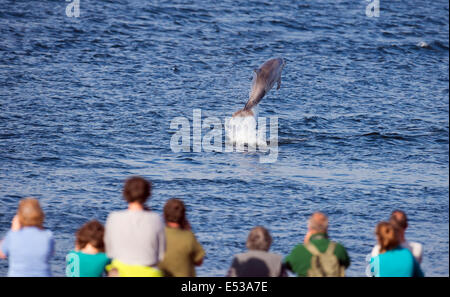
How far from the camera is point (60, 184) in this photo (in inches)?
618

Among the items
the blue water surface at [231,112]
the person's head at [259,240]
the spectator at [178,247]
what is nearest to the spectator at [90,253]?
the spectator at [178,247]

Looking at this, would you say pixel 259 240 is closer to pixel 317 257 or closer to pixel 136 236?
pixel 317 257

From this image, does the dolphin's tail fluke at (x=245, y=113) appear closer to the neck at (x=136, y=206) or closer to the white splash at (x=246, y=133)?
the white splash at (x=246, y=133)

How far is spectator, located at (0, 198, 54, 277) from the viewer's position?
26.6ft

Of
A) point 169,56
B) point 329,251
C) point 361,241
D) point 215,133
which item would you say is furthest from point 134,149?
point 329,251

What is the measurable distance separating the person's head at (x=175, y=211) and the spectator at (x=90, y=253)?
64 centimetres

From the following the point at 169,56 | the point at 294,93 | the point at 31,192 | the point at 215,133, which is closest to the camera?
the point at 31,192

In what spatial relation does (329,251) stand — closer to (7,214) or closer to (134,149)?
(7,214)

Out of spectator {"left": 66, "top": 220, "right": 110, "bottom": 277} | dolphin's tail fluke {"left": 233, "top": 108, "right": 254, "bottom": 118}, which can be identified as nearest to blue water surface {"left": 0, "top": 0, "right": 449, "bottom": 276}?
dolphin's tail fluke {"left": 233, "top": 108, "right": 254, "bottom": 118}

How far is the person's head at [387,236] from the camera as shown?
8.17 m

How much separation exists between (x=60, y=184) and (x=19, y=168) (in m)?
1.30

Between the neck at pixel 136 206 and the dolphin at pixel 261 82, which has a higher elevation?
the dolphin at pixel 261 82

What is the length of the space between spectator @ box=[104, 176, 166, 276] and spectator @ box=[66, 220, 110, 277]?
269 mm

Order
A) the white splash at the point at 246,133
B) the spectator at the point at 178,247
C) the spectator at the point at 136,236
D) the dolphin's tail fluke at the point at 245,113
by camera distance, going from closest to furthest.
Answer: the spectator at the point at 136,236
the spectator at the point at 178,247
the dolphin's tail fluke at the point at 245,113
the white splash at the point at 246,133
